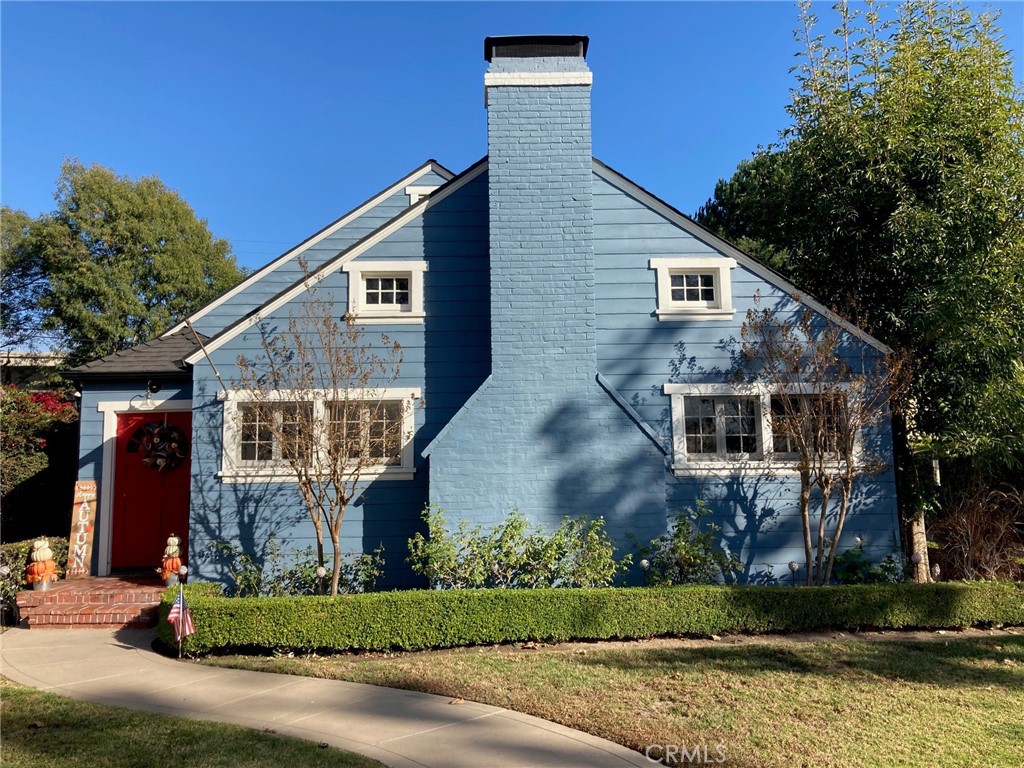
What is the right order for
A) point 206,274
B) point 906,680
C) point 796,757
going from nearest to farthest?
point 796,757
point 906,680
point 206,274

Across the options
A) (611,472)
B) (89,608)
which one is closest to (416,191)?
(611,472)

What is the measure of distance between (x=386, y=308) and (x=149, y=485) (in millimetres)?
5042

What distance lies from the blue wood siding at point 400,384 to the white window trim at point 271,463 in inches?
4.2

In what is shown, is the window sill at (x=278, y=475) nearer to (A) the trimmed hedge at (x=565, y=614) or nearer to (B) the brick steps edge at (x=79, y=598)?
(B) the brick steps edge at (x=79, y=598)

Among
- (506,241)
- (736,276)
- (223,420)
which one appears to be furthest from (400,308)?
(736,276)

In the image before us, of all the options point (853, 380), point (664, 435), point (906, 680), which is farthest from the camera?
point (664, 435)

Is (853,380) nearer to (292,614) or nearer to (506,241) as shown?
(506,241)

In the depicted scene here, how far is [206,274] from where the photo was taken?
27.0 m

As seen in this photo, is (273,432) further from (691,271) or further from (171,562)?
(691,271)

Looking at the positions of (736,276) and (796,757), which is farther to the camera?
(736,276)

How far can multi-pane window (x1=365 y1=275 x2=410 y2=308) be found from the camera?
10031mm

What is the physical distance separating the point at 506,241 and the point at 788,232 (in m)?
5.77

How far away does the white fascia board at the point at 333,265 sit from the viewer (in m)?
9.45

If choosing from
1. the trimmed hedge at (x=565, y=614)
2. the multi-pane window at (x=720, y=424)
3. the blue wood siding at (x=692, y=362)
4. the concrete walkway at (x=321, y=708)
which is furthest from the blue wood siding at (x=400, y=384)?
the multi-pane window at (x=720, y=424)
